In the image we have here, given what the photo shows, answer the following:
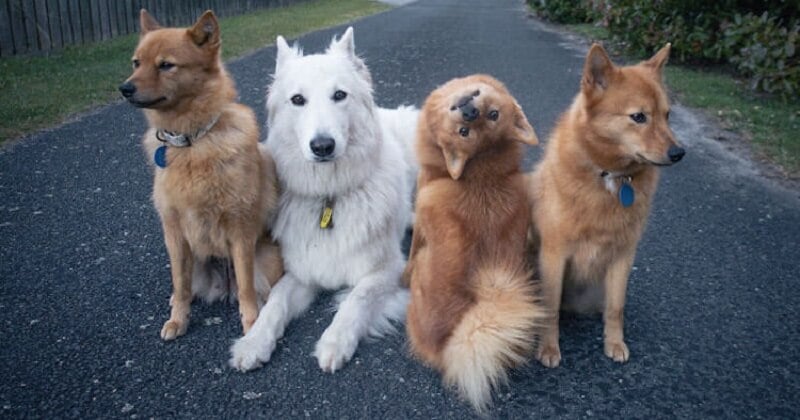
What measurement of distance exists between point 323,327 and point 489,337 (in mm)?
1063

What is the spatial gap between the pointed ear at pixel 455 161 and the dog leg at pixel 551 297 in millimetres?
577

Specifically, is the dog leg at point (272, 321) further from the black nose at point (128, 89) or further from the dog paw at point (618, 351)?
the dog paw at point (618, 351)

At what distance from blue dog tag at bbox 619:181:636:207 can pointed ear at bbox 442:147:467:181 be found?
0.77 m

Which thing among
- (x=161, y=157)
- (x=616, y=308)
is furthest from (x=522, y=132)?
(x=161, y=157)

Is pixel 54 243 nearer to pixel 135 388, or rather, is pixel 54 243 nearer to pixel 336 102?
pixel 135 388

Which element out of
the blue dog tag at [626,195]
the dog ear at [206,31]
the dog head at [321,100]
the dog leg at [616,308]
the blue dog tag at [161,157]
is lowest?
the dog leg at [616,308]

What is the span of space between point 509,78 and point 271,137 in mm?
6314

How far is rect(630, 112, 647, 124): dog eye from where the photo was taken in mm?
2689

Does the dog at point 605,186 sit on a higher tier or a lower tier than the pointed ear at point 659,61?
lower

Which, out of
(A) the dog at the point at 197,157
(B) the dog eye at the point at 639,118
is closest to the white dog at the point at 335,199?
(A) the dog at the point at 197,157

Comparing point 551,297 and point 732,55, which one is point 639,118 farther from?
point 732,55

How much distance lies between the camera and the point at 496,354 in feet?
8.31

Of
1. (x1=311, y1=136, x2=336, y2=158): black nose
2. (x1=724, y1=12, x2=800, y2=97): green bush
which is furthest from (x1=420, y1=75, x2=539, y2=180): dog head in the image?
(x1=724, y1=12, x2=800, y2=97): green bush

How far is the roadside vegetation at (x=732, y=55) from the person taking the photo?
6.26 meters
